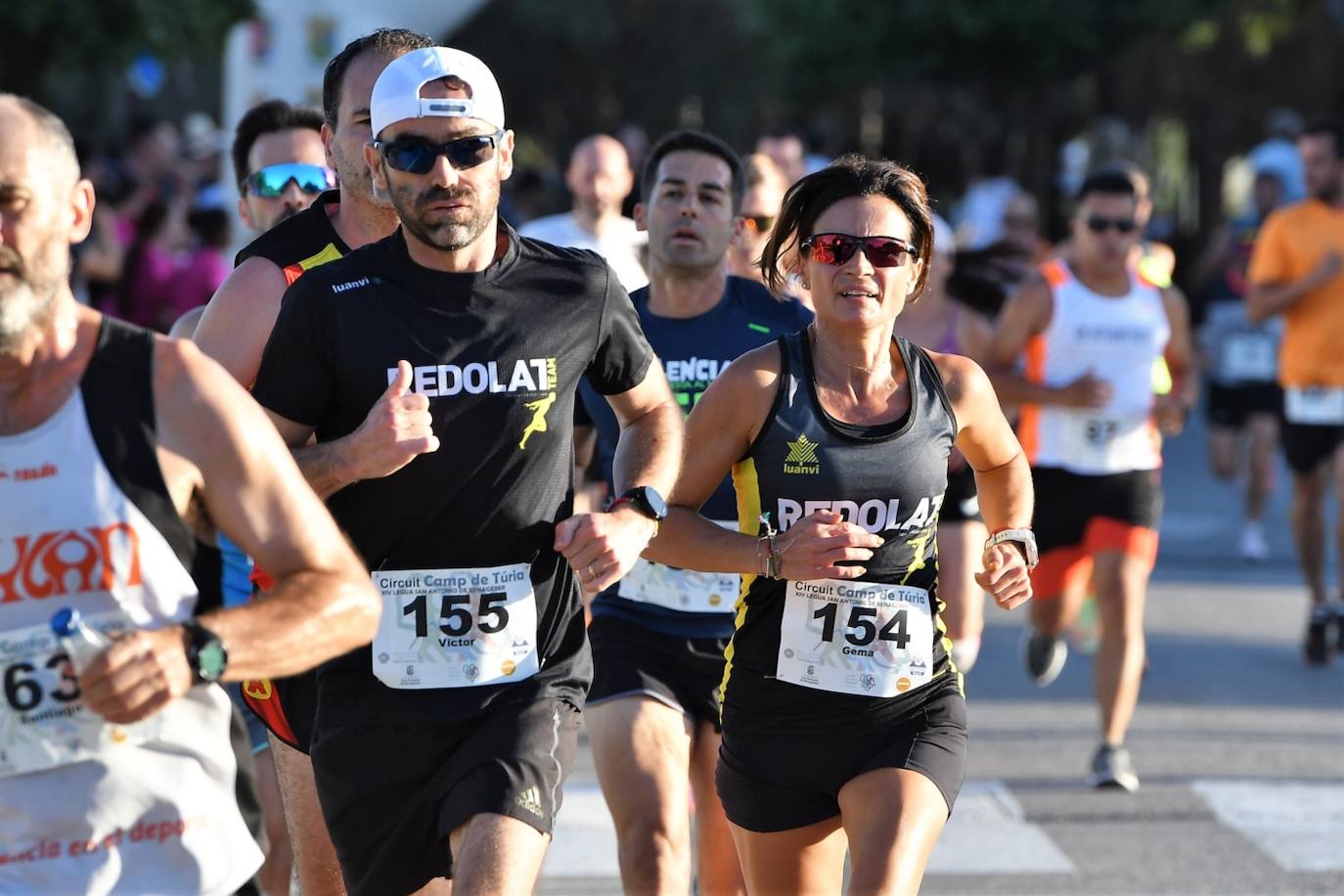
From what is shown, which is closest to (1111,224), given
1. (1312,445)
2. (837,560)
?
(1312,445)

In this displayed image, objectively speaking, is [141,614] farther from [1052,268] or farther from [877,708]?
[1052,268]

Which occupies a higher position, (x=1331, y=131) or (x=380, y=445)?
(x=1331, y=131)

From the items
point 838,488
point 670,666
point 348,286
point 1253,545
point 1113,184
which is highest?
point 348,286

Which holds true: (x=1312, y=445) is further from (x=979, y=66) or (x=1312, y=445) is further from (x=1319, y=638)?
(x=979, y=66)

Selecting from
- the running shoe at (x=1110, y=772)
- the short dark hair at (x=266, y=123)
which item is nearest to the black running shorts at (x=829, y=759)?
the short dark hair at (x=266, y=123)

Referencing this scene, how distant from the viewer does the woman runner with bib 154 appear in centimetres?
427

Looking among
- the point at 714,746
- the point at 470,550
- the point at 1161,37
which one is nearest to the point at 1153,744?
the point at 714,746

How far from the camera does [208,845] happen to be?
2.97 metres

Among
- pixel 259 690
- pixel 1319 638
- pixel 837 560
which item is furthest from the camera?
pixel 1319 638

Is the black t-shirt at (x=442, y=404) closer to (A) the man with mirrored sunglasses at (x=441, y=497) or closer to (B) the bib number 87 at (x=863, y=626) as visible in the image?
(A) the man with mirrored sunglasses at (x=441, y=497)

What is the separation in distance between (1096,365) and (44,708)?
19.0 feet

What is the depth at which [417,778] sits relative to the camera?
398 centimetres

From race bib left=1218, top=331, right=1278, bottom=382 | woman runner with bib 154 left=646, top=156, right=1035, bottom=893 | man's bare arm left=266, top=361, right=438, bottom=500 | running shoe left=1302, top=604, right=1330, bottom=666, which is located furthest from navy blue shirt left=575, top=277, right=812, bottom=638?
race bib left=1218, top=331, right=1278, bottom=382

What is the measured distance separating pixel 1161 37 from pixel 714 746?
80.9 feet
